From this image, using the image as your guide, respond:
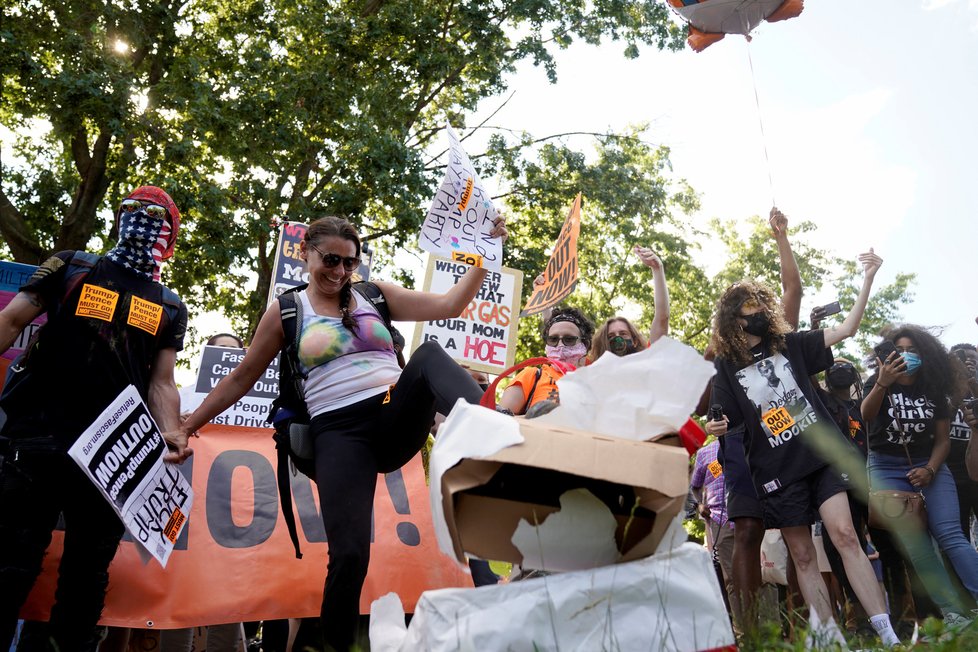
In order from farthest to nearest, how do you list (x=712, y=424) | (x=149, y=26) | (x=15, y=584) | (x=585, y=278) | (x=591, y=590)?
(x=585, y=278) → (x=149, y=26) → (x=712, y=424) → (x=15, y=584) → (x=591, y=590)

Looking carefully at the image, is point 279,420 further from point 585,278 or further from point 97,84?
point 585,278

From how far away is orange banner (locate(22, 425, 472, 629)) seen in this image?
429 centimetres

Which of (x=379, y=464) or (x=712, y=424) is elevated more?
(x=712, y=424)

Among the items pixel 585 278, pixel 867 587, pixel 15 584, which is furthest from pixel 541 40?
pixel 15 584

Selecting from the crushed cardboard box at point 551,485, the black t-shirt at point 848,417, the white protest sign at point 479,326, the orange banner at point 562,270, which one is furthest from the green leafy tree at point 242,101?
the crushed cardboard box at point 551,485

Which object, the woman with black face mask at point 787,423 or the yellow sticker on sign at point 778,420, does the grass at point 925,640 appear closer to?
the woman with black face mask at point 787,423

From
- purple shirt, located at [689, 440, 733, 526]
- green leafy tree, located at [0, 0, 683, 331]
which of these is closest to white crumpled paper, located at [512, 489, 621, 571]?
purple shirt, located at [689, 440, 733, 526]

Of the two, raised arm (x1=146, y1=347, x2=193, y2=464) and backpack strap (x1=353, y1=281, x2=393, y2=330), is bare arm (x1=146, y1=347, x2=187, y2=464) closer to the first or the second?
raised arm (x1=146, y1=347, x2=193, y2=464)

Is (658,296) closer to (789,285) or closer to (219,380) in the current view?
(789,285)

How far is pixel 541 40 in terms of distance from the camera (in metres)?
14.2

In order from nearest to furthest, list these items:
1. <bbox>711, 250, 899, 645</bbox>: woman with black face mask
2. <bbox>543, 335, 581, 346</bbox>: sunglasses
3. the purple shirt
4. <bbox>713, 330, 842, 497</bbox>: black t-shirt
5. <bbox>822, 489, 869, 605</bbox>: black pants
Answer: <bbox>711, 250, 899, 645</bbox>: woman with black face mask → <bbox>713, 330, 842, 497</bbox>: black t-shirt → <bbox>543, 335, 581, 346</bbox>: sunglasses → <bbox>822, 489, 869, 605</bbox>: black pants → the purple shirt

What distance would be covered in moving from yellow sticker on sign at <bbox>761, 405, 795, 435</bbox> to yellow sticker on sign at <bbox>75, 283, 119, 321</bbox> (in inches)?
132

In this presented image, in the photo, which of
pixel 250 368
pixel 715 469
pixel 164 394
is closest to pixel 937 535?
pixel 715 469

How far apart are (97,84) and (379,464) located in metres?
9.57
